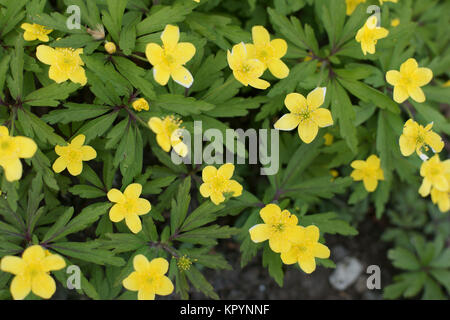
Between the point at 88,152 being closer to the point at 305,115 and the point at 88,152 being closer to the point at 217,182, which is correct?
the point at 217,182

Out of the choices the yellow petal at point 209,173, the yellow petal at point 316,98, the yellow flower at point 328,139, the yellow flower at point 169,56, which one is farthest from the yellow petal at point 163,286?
the yellow flower at point 328,139

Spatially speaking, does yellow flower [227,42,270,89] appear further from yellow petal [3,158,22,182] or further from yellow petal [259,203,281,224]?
yellow petal [3,158,22,182]

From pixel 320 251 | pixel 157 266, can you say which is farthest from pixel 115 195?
pixel 320 251

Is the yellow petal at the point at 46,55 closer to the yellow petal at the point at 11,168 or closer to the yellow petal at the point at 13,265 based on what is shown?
the yellow petal at the point at 11,168

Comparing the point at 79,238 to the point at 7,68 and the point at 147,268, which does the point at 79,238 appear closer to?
the point at 147,268
